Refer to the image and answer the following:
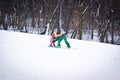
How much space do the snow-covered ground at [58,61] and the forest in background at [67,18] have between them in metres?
0.08

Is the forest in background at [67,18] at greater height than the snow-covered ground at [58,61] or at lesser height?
greater

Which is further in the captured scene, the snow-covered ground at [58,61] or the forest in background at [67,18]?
the forest in background at [67,18]

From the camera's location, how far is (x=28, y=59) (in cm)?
170

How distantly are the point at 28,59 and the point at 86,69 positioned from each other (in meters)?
0.45

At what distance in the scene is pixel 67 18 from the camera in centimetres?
197

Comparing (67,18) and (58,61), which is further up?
(67,18)

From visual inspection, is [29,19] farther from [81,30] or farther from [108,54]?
[108,54]

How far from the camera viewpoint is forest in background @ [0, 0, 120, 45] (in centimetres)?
177

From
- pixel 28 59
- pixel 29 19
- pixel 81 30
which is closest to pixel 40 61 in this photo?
pixel 28 59

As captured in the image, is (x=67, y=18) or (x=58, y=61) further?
(x=67, y=18)

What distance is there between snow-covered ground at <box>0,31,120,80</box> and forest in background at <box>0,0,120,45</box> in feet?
0.28

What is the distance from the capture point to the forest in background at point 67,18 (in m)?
1.77

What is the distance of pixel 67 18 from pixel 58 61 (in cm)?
48

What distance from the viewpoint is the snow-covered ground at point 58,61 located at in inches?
59.9
